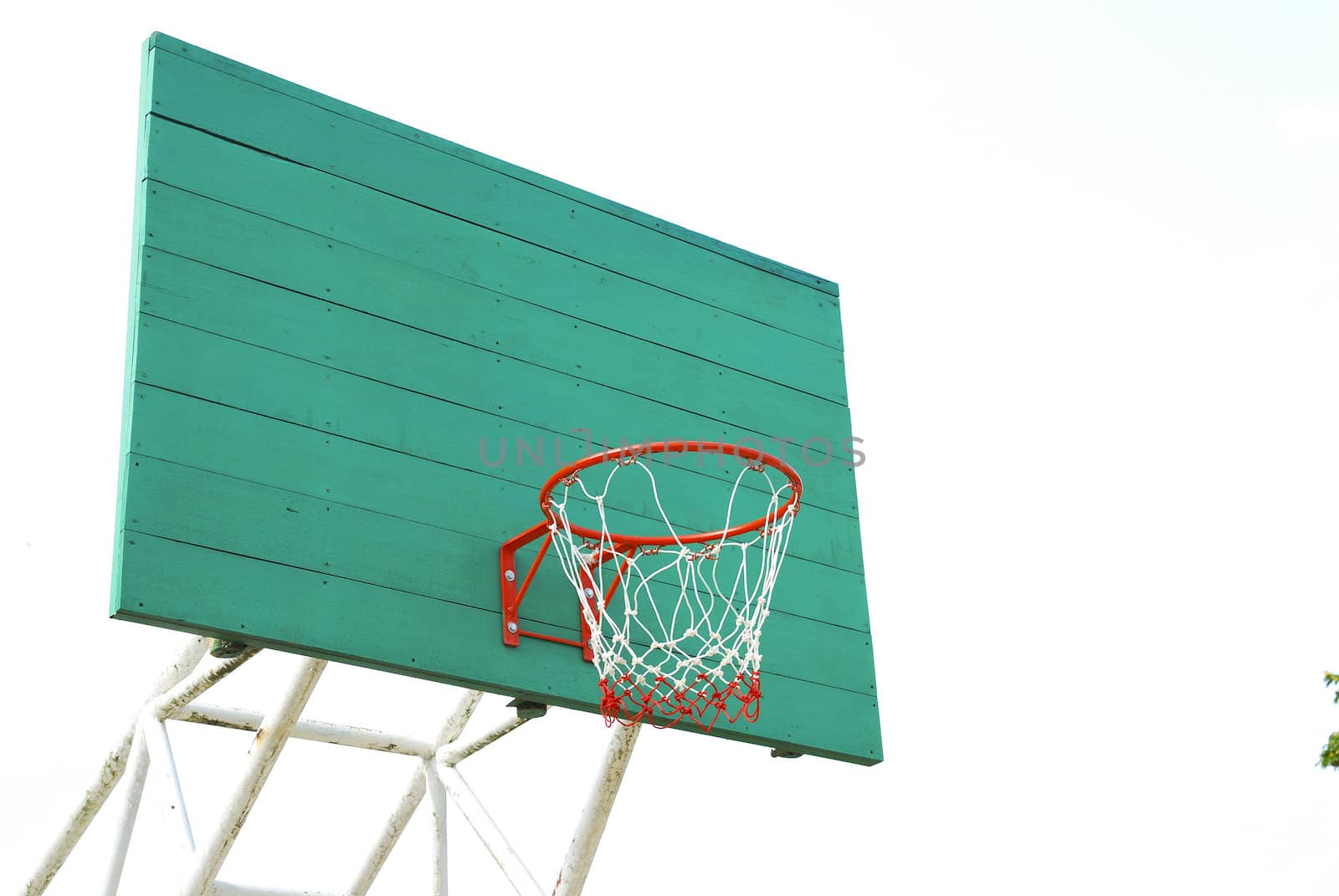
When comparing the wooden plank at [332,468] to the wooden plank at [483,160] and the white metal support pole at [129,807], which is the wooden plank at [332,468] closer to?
the wooden plank at [483,160]

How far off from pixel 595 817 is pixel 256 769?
1248 mm

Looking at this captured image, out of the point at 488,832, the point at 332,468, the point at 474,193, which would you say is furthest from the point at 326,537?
the point at 488,832

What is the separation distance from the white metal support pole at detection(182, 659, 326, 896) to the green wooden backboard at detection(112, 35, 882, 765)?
28.7 inches

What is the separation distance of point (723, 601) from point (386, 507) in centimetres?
130

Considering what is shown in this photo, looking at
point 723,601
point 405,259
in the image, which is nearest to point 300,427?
point 405,259

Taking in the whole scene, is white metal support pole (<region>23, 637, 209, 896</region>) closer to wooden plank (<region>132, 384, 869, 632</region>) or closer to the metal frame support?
the metal frame support

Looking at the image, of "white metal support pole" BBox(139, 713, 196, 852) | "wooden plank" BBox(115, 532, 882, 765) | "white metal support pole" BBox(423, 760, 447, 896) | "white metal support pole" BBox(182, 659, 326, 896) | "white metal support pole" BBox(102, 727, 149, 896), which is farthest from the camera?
"white metal support pole" BBox(423, 760, 447, 896)

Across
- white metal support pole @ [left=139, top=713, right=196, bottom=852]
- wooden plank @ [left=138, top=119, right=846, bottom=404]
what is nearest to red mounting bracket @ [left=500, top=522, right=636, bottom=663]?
wooden plank @ [left=138, top=119, right=846, bottom=404]

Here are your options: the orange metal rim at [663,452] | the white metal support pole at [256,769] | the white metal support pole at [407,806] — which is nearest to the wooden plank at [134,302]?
the white metal support pole at [256,769]

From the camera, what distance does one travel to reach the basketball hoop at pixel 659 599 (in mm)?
5227

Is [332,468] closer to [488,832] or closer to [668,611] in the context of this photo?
[668,611]

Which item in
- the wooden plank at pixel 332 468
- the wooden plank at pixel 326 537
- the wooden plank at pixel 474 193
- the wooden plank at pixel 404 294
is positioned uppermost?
the wooden plank at pixel 474 193

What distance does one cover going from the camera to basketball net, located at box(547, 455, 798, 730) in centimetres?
529

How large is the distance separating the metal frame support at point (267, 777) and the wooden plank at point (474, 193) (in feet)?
5.69
